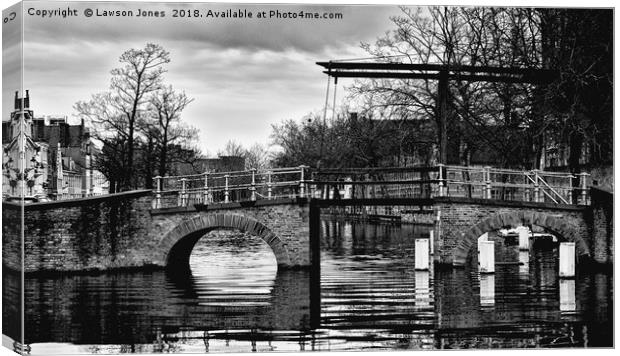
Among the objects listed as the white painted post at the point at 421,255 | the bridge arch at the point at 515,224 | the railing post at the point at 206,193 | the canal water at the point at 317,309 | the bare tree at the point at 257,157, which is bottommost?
the canal water at the point at 317,309

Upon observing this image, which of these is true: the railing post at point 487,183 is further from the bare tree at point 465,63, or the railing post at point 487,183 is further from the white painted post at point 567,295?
the white painted post at point 567,295

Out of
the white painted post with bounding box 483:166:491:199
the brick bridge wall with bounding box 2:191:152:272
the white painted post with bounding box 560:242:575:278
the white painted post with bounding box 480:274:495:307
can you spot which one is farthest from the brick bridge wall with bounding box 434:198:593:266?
the brick bridge wall with bounding box 2:191:152:272

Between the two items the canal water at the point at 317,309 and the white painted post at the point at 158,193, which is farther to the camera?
the white painted post at the point at 158,193

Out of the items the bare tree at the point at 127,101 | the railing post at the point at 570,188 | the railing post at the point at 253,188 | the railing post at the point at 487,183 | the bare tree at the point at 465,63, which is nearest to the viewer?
the bare tree at the point at 127,101

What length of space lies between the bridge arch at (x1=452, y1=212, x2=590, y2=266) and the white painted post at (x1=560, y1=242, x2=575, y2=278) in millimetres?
1138

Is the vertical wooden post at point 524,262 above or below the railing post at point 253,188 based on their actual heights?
below

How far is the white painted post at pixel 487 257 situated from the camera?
18841 millimetres

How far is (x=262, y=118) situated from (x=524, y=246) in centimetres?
1148

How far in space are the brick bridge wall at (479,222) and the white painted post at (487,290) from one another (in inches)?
38.0

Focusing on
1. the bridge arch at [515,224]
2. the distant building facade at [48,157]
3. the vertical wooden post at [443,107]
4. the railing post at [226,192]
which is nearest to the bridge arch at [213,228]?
the railing post at [226,192]

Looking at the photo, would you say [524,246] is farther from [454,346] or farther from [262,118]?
[454,346]

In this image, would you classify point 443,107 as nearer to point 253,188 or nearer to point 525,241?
point 253,188

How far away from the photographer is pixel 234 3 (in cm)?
1107

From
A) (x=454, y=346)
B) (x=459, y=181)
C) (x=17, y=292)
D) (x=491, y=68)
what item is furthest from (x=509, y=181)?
(x=17, y=292)
